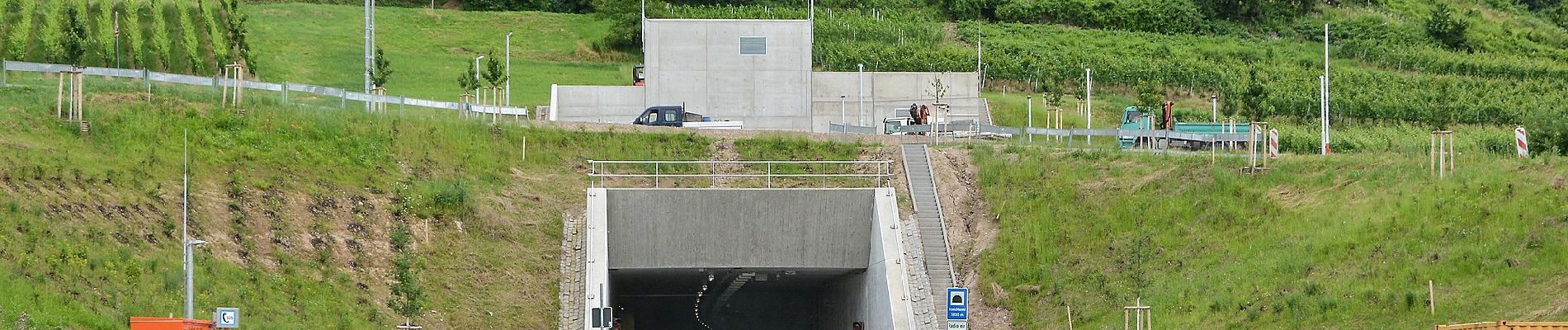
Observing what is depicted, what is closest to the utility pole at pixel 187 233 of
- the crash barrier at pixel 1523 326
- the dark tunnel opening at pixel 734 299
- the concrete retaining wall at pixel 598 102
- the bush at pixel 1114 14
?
the dark tunnel opening at pixel 734 299

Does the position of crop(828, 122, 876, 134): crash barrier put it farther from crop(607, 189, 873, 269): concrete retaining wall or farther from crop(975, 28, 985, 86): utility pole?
crop(975, 28, 985, 86): utility pole

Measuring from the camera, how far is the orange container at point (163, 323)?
96.0 ft

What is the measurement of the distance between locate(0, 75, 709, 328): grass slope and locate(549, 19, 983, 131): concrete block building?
37.2ft

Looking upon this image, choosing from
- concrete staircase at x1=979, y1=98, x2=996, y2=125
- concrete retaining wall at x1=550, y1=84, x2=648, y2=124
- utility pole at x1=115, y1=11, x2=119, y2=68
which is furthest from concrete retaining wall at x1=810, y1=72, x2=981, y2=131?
utility pole at x1=115, y1=11, x2=119, y2=68

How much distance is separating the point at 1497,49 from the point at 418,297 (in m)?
69.3

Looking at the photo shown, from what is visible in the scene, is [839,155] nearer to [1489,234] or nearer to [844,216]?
[844,216]

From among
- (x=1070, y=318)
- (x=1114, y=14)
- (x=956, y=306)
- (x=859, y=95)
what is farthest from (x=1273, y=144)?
(x=1114, y=14)

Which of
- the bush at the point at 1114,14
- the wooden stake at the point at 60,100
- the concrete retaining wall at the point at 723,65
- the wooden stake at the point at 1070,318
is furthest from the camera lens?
the bush at the point at 1114,14

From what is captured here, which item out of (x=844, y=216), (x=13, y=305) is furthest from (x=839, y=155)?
(x=13, y=305)

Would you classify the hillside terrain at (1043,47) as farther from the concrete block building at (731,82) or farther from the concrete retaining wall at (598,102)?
the concrete block building at (731,82)

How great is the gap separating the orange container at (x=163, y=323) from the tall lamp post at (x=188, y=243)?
0.75 m

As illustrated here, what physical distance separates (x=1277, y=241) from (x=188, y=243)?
21236 millimetres

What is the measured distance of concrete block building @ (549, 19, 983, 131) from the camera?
208 ft

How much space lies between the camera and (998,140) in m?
54.6
